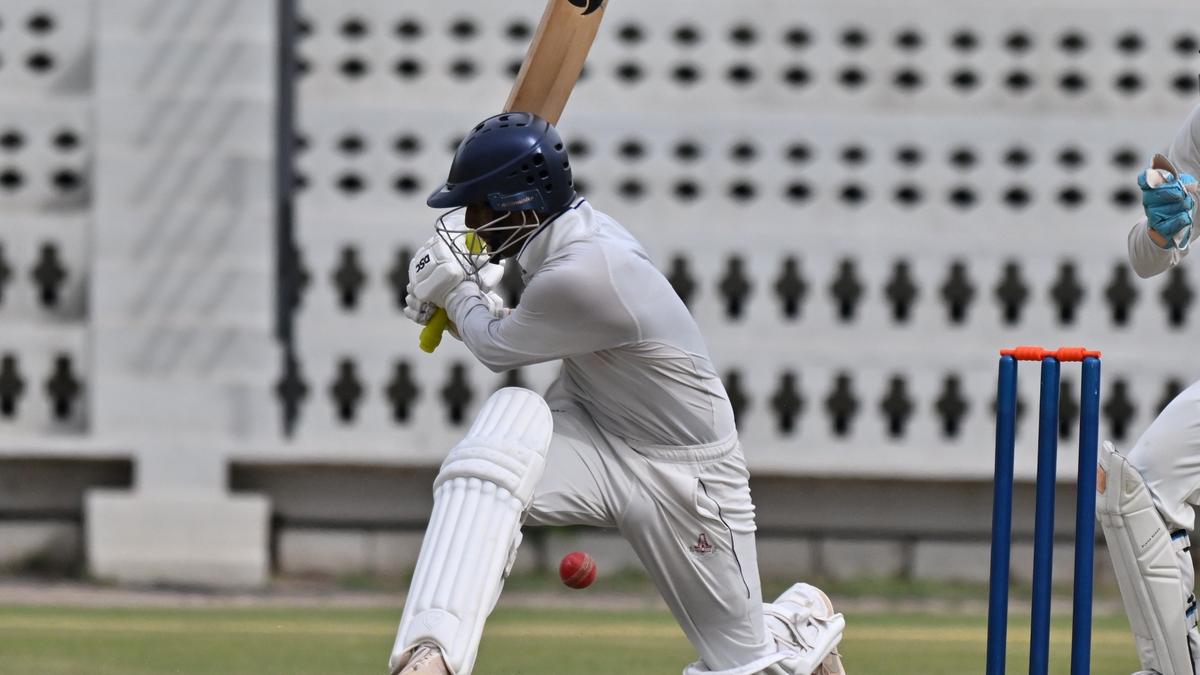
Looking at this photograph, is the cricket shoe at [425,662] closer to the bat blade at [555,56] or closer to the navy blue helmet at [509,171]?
the navy blue helmet at [509,171]

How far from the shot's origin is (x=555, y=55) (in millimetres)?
4805

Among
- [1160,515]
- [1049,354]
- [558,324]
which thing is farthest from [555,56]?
[1160,515]

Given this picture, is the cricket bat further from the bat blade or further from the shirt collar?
the shirt collar

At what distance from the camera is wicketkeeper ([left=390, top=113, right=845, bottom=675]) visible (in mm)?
4297

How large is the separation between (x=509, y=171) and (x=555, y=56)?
57 cm

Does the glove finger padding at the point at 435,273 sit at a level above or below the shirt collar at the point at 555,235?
below

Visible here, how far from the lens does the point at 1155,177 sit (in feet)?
14.7

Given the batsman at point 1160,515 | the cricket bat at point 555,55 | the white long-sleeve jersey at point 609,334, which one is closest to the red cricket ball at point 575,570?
the white long-sleeve jersey at point 609,334

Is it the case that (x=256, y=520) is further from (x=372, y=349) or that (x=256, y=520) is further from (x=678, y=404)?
(x=678, y=404)

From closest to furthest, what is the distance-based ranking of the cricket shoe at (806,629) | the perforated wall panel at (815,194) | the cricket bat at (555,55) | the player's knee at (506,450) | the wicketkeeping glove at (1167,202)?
the player's knee at (506,450)
the wicketkeeping glove at (1167,202)
the cricket shoe at (806,629)
the cricket bat at (555,55)
the perforated wall panel at (815,194)

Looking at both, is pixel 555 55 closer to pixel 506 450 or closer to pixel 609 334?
pixel 609 334

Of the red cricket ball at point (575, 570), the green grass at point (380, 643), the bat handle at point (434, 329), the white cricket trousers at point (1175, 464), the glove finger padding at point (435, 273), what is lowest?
the green grass at point (380, 643)

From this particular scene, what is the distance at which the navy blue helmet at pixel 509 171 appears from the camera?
434cm

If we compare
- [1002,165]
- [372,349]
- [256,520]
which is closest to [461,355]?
[372,349]
